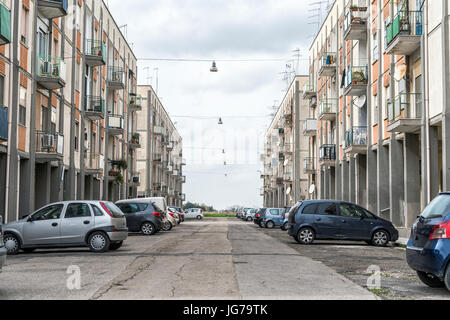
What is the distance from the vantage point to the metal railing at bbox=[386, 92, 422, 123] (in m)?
24.1

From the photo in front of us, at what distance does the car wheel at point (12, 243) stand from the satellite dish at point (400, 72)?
1758 centimetres

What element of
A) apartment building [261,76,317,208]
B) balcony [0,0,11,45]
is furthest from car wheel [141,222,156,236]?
apartment building [261,76,317,208]

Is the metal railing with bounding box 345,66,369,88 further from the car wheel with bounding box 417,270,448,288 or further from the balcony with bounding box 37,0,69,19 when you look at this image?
the car wheel with bounding box 417,270,448,288

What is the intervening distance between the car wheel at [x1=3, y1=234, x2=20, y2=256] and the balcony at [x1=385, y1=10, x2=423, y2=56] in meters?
16.3

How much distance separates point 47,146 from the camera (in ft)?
88.2

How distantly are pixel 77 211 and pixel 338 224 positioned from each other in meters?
9.15

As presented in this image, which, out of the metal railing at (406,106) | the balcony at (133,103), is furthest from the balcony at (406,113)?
the balcony at (133,103)

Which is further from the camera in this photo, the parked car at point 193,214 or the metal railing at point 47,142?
the parked car at point 193,214

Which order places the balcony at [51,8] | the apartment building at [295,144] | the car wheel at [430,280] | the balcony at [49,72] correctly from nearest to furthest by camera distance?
1. the car wheel at [430,280]
2. the balcony at [51,8]
3. the balcony at [49,72]
4. the apartment building at [295,144]

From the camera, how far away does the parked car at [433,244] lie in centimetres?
909

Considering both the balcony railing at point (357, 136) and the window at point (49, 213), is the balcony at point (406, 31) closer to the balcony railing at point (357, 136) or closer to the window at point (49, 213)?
the balcony railing at point (357, 136)
